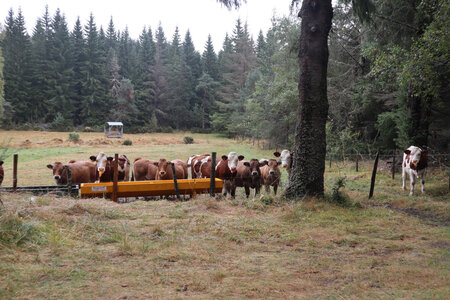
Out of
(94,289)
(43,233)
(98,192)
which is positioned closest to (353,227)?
(94,289)

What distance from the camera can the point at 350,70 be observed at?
66.1 feet

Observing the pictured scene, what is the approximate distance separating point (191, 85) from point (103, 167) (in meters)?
56.2

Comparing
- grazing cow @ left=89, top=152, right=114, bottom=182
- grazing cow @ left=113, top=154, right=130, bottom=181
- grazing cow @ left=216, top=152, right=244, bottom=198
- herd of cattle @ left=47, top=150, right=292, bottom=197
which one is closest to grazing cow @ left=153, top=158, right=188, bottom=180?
herd of cattle @ left=47, top=150, right=292, bottom=197

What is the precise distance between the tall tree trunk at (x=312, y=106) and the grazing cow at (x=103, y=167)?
6248 millimetres

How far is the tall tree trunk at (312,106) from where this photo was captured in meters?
8.17

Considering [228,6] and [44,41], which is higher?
[44,41]

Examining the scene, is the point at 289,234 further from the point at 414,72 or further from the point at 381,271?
the point at 414,72

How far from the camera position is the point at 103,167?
36.9 ft

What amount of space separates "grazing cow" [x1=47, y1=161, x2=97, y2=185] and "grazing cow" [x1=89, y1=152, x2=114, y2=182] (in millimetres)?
632

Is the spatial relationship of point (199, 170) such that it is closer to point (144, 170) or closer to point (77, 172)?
point (144, 170)

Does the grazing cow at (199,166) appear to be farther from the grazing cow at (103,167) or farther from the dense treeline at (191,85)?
the dense treeline at (191,85)

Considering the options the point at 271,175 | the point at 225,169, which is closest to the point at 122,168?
the point at 225,169

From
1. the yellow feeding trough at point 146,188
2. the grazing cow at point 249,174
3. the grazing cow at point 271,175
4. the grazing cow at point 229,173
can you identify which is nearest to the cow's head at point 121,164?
the yellow feeding trough at point 146,188

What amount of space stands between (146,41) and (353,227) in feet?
215
